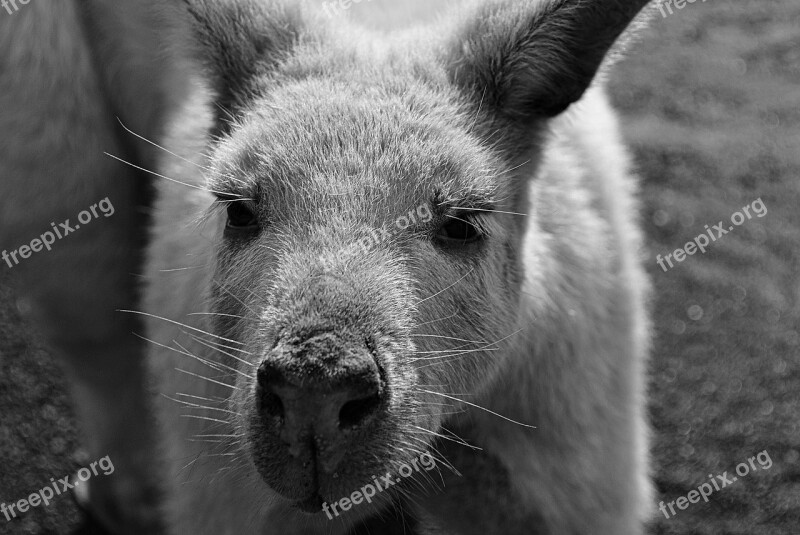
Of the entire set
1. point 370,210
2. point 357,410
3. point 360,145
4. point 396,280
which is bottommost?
point 357,410

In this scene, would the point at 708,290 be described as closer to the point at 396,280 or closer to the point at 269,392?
the point at 396,280

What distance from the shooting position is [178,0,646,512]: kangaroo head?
248cm

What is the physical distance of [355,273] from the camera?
8.68 feet

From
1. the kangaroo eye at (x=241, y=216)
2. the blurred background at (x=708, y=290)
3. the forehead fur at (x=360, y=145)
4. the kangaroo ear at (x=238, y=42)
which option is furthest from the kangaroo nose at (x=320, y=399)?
the blurred background at (x=708, y=290)

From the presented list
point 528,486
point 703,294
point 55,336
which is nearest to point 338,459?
point 528,486

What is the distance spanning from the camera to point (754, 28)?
8070mm

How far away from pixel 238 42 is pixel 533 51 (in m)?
1.15

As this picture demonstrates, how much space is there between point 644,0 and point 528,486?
6.46 ft

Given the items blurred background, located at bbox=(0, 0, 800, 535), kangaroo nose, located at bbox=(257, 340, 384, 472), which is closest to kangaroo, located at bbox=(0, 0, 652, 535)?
kangaroo nose, located at bbox=(257, 340, 384, 472)

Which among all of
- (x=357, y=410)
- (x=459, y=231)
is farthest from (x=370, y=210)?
(x=357, y=410)

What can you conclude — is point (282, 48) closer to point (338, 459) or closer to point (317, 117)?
point (317, 117)

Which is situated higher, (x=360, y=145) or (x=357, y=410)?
(x=360, y=145)

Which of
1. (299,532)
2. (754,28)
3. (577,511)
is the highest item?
(754,28)

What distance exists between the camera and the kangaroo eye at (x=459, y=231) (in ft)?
9.75
